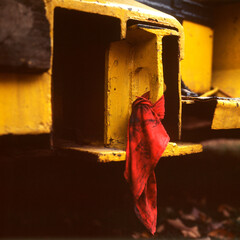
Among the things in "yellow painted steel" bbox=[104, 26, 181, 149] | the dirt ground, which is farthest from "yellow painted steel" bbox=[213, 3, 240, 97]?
"yellow painted steel" bbox=[104, 26, 181, 149]

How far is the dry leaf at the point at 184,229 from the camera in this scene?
2.32 metres

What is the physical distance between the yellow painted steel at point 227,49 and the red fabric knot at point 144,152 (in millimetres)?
1451

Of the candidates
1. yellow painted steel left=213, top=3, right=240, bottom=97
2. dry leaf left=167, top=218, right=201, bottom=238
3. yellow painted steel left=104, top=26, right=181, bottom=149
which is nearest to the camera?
yellow painted steel left=104, top=26, right=181, bottom=149

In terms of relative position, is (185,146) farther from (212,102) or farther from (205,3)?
(205,3)

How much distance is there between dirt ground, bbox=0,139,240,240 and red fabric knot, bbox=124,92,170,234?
0.19 m

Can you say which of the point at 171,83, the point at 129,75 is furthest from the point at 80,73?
the point at 171,83

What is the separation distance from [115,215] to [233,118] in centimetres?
123

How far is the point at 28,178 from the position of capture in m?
1.88

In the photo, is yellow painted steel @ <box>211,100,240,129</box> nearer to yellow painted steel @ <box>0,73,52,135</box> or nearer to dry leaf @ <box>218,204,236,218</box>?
yellow painted steel @ <box>0,73,52,135</box>

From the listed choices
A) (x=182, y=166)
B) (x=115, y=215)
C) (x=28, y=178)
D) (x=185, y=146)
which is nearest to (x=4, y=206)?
(x=28, y=178)

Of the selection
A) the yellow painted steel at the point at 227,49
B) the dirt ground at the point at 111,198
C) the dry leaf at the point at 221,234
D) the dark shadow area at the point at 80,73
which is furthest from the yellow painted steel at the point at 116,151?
the yellow painted steel at the point at 227,49

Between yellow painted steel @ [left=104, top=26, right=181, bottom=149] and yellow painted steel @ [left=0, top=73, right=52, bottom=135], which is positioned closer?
yellow painted steel @ [left=0, top=73, right=52, bottom=135]

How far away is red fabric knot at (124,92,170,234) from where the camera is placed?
1.21 metres

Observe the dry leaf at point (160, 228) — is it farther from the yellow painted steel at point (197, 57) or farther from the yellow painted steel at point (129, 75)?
the yellow painted steel at point (129, 75)
